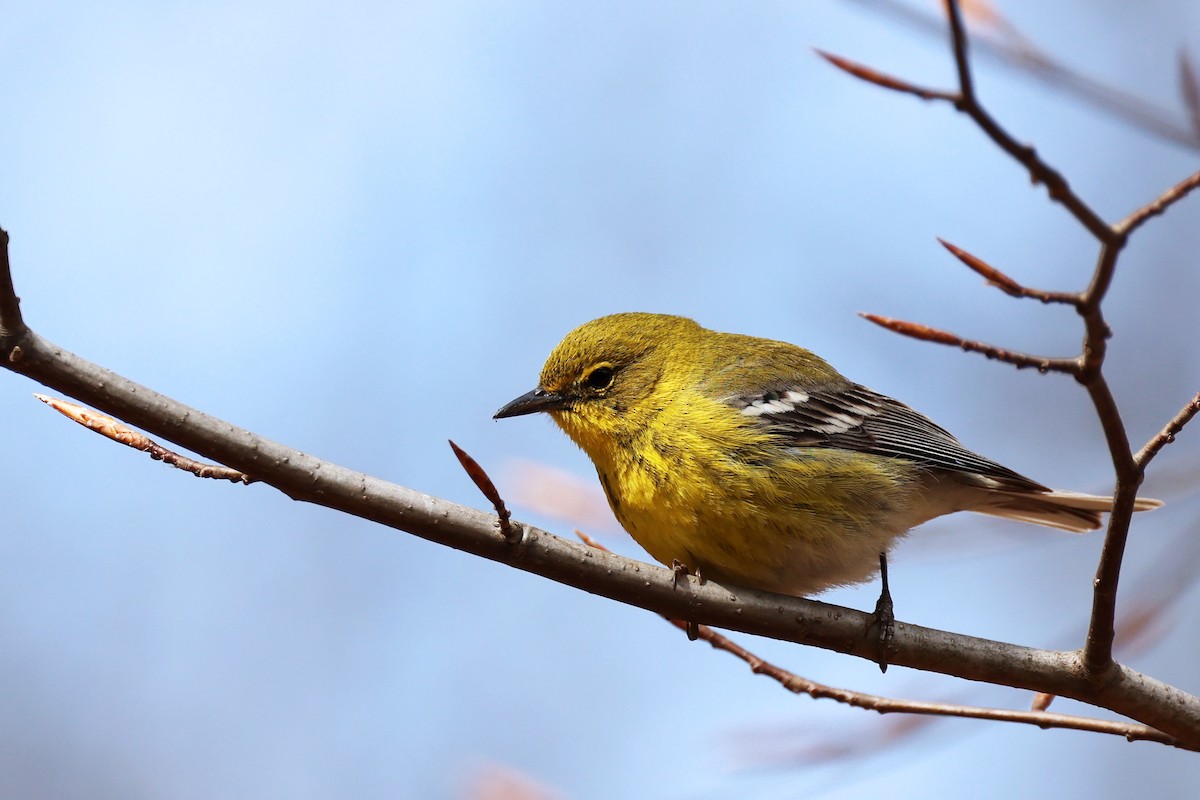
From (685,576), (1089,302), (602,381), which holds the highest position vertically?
(602,381)

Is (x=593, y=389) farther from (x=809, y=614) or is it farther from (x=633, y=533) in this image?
(x=809, y=614)

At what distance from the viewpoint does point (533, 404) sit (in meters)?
5.53

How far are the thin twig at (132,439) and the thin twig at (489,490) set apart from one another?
0.71 m

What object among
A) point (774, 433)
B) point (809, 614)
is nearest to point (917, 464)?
point (774, 433)

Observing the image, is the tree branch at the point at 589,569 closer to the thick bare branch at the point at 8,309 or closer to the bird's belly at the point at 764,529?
the thick bare branch at the point at 8,309

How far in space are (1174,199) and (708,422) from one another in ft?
Result: 9.46

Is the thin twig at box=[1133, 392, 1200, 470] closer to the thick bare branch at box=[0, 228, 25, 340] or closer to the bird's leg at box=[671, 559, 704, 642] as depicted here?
the bird's leg at box=[671, 559, 704, 642]

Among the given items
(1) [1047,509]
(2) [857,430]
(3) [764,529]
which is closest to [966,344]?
(3) [764,529]

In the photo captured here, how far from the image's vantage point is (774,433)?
4953mm

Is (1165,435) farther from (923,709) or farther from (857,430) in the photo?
(857,430)

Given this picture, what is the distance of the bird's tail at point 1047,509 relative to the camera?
220 inches

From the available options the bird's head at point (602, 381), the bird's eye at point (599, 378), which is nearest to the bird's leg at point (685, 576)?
the bird's head at point (602, 381)

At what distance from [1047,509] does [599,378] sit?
8.47 ft

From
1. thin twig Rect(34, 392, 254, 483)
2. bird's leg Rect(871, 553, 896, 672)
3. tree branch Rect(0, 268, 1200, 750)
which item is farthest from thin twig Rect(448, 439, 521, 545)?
bird's leg Rect(871, 553, 896, 672)
